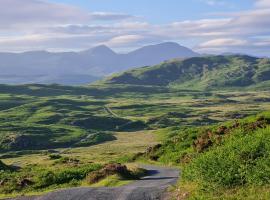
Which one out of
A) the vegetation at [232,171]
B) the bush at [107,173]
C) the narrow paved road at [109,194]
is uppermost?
the vegetation at [232,171]

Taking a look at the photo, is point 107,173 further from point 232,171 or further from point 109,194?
point 232,171

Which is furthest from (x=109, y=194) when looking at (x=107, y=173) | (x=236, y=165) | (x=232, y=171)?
(x=107, y=173)

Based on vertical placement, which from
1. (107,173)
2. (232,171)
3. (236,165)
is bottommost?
(107,173)

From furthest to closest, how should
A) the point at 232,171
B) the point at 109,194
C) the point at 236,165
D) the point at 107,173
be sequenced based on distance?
1. the point at 107,173
2. the point at 109,194
3. the point at 236,165
4. the point at 232,171

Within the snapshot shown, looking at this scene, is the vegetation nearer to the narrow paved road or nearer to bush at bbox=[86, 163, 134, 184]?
the narrow paved road

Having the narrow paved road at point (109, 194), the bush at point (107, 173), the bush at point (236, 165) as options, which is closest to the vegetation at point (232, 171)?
the bush at point (236, 165)

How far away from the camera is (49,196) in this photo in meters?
39.8

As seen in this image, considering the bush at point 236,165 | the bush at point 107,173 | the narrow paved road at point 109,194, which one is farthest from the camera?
the bush at point 107,173

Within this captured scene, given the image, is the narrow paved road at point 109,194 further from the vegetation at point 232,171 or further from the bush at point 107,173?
the bush at point 107,173

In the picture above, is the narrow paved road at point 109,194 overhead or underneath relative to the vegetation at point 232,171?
underneath

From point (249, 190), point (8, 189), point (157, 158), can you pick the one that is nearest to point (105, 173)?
point (8, 189)

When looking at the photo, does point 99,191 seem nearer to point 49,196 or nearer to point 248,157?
point 49,196

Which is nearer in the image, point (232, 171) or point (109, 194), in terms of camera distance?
point (232, 171)

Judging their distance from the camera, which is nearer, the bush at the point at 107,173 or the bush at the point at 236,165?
the bush at the point at 236,165
